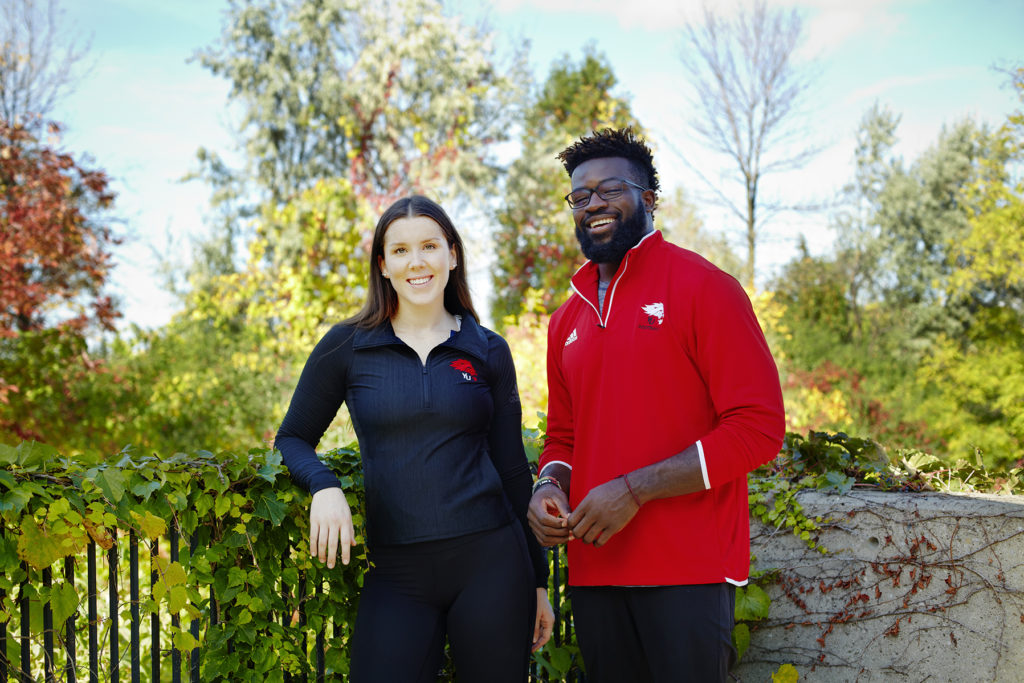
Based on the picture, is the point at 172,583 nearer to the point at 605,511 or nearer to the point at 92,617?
the point at 92,617

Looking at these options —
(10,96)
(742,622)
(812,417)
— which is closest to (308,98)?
(10,96)

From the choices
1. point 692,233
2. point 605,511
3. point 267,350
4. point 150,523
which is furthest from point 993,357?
point 150,523

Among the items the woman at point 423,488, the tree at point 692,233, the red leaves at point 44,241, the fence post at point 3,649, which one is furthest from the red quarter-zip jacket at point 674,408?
the tree at point 692,233

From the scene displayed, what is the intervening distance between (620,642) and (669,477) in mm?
545

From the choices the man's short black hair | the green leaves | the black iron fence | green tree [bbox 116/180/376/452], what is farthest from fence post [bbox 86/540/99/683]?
green tree [bbox 116/180/376/452]

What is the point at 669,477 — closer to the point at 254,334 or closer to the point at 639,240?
the point at 639,240

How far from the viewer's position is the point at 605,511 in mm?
1907

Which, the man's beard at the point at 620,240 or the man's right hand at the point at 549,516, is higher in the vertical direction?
the man's beard at the point at 620,240

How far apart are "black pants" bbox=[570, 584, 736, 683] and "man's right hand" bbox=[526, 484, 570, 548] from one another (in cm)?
21

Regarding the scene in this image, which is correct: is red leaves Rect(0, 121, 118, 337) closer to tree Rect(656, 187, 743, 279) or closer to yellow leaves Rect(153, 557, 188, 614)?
yellow leaves Rect(153, 557, 188, 614)

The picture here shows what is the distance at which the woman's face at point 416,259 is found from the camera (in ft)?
7.45

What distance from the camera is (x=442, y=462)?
2.09m

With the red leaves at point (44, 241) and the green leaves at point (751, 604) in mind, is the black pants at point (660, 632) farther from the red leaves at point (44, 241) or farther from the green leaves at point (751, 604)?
the red leaves at point (44, 241)

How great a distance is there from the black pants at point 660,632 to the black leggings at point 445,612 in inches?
8.7
